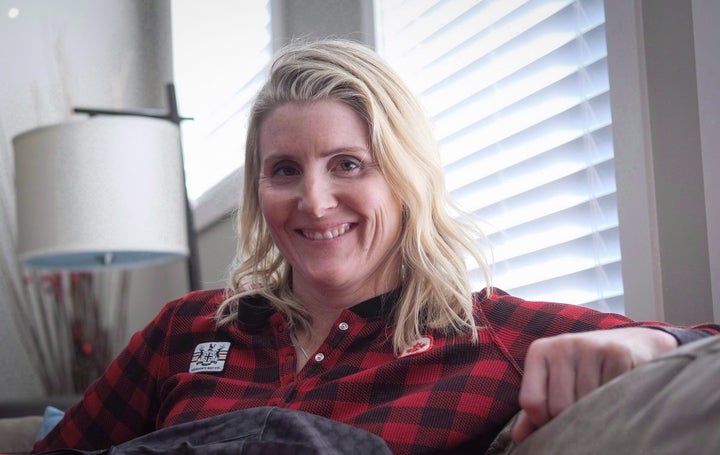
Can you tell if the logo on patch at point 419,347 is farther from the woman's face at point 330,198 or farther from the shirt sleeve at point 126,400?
the shirt sleeve at point 126,400

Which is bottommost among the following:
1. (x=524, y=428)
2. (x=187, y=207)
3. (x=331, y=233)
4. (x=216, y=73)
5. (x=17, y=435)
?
(x=17, y=435)

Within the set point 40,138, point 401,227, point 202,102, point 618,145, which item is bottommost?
point 401,227

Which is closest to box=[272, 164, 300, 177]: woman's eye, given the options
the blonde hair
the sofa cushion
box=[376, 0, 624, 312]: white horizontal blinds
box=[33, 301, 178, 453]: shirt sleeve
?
the blonde hair

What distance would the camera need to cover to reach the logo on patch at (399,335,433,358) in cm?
126

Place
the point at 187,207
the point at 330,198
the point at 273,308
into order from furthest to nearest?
the point at 187,207
the point at 273,308
the point at 330,198

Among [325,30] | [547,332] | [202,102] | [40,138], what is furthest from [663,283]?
[202,102]

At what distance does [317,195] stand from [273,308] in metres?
0.24

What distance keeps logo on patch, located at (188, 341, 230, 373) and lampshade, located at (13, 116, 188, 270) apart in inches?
37.9

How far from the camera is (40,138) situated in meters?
2.34

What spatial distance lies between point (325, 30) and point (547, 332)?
1499 mm

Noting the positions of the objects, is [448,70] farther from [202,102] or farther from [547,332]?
[202,102]

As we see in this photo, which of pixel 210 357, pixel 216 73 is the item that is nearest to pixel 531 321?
pixel 210 357

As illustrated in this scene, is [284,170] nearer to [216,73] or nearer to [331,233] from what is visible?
[331,233]

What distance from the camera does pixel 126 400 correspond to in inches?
60.1
